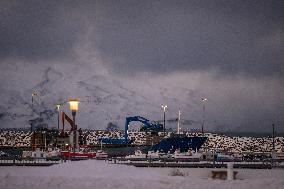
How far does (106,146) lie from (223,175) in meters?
87.5

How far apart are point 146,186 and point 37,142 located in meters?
84.9

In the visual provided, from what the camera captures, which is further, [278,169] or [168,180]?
[278,169]

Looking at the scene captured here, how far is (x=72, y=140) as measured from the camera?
2755 centimetres

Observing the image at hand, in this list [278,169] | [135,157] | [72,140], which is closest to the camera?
[72,140]

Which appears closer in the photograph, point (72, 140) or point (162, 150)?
point (72, 140)

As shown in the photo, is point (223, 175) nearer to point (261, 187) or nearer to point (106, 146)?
point (261, 187)

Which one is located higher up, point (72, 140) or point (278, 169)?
point (72, 140)

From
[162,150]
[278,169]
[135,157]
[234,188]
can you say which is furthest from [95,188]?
[162,150]

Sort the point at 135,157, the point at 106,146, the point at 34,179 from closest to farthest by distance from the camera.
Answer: the point at 34,179
the point at 135,157
the point at 106,146

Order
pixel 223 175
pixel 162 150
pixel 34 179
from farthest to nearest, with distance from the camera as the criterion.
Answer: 1. pixel 162 150
2. pixel 223 175
3. pixel 34 179

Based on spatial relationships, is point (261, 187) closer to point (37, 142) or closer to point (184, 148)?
point (184, 148)

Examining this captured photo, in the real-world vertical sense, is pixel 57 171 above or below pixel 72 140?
below

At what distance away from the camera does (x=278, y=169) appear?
4422 centimetres

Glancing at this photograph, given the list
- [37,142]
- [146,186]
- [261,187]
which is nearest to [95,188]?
[146,186]
